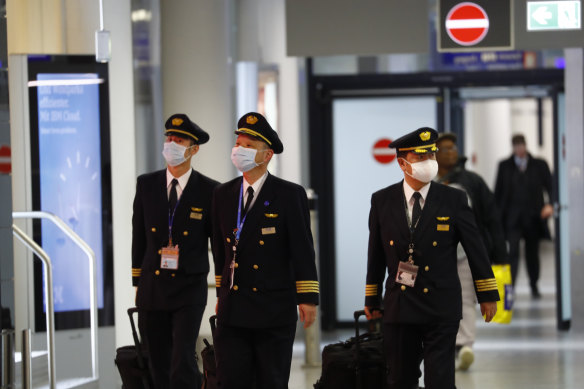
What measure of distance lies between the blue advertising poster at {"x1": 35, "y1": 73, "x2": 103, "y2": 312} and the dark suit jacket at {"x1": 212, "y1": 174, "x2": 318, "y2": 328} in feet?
11.3

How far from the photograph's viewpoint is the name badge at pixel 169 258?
6694 mm

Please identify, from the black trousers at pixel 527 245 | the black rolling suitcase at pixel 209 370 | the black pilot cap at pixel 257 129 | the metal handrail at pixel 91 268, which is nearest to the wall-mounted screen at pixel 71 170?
the metal handrail at pixel 91 268

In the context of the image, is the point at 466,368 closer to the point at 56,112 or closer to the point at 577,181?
the point at 577,181

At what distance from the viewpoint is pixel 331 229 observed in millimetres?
12117

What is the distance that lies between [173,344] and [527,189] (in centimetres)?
875

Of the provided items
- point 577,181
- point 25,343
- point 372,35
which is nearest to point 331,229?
point 577,181

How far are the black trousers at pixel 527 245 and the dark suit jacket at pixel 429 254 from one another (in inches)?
313

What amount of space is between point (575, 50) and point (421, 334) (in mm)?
6153

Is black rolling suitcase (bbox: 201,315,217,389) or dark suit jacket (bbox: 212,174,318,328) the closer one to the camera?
dark suit jacket (bbox: 212,174,318,328)

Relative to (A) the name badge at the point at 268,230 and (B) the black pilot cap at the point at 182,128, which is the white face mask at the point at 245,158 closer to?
(A) the name badge at the point at 268,230

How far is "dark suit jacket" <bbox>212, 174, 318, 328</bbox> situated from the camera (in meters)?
5.71

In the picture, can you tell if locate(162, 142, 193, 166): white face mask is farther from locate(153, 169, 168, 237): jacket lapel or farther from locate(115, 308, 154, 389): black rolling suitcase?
locate(115, 308, 154, 389): black rolling suitcase

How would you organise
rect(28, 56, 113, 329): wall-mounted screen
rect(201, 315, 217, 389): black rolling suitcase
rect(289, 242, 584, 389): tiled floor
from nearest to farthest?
1. rect(201, 315, 217, 389): black rolling suitcase
2. rect(289, 242, 584, 389): tiled floor
3. rect(28, 56, 113, 329): wall-mounted screen

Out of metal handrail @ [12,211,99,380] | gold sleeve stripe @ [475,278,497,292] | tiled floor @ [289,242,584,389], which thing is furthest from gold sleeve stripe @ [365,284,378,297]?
metal handrail @ [12,211,99,380]
